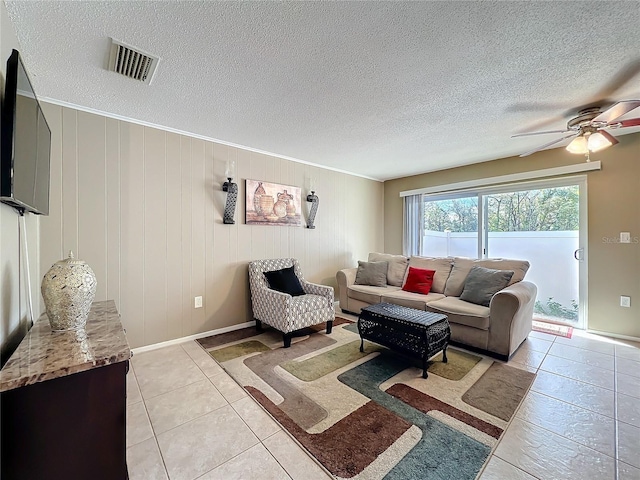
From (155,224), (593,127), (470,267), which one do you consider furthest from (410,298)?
(155,224)

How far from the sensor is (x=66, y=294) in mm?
1278

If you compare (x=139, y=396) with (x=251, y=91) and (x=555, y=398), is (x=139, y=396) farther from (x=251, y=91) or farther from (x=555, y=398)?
(x=555, y=398)

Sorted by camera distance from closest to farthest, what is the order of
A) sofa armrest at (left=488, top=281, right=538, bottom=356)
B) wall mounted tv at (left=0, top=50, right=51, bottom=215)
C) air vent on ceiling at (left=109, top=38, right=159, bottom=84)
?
wall mounted tv at (left=0, top=50, right=51, bottom=215), air vent on ceiling at (left=109, top=38, right=159, bottom=84), sofa armrest at (left=488, top=281, right=538, bottom=356)

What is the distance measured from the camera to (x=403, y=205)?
5191 millimetres

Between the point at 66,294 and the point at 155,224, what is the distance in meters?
1.68

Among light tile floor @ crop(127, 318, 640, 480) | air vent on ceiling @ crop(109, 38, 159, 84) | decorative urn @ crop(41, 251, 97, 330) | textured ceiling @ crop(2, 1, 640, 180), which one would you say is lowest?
light tile floor @ crop(127, 318, 640, 480)

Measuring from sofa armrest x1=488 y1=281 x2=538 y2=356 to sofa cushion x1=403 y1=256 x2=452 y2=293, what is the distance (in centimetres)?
99

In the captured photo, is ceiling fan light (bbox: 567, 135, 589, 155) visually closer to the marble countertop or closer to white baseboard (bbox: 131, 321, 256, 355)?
the marble countertop

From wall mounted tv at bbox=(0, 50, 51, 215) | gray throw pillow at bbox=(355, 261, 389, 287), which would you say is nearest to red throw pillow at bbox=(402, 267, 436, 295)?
gray throw pillow at bbox=(355, 261, 389, 287)

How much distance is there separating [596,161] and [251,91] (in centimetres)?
405

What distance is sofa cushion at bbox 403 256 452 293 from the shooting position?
12.0 feet

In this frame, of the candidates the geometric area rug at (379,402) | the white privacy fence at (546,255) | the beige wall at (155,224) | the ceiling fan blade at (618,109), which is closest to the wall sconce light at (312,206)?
the beige wall at (155,224)

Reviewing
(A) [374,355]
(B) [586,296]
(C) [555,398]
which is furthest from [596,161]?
(A) [374,355]

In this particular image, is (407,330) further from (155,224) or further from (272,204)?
(155,224)
